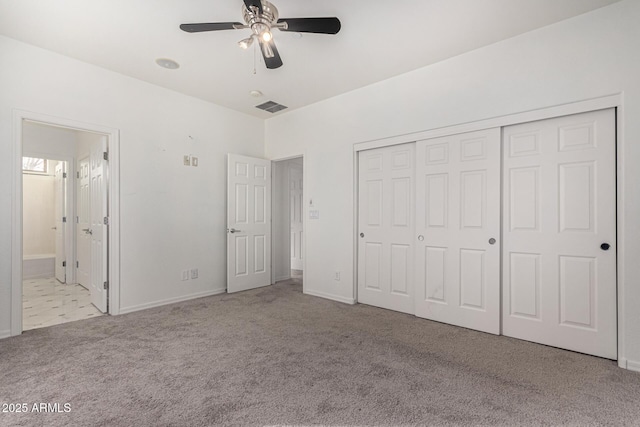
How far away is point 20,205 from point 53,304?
1.73 metres

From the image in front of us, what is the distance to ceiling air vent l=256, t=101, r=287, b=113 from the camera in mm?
4430

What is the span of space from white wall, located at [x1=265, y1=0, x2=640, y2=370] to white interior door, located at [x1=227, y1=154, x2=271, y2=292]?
0.57 m

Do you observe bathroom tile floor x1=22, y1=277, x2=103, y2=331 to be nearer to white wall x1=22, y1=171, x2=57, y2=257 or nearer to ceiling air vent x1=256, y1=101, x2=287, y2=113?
white wall x1=22, y1=171, x2=57, y2=257

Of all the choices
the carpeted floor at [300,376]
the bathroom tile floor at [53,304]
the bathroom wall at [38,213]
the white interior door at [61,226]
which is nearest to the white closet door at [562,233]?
the carpeted floor at [300,376]

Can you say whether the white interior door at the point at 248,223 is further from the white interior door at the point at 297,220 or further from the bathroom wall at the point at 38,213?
the bathroom wall at the point at 38,213

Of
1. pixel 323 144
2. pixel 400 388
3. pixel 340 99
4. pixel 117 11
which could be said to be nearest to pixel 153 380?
pixel 400 388

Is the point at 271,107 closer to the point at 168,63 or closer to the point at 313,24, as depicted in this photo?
the point at 168,63

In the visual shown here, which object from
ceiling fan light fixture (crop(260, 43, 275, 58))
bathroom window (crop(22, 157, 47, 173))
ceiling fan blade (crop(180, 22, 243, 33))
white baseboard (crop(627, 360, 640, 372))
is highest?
ceiling fan blade (crop(180, 22, 243, 33))

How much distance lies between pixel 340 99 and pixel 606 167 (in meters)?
2.88

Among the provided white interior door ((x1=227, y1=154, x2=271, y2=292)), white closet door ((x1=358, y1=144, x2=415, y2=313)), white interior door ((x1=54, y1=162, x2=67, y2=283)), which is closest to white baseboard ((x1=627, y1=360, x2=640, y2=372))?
white closet door ((x1=358, y1=144, x2=415, y2=313))

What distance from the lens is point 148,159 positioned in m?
3.79

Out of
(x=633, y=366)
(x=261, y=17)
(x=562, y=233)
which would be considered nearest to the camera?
(x=261, y=17)

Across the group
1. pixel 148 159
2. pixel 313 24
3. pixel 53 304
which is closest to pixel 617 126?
pixel 313 24

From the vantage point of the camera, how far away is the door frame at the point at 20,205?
2871 mm
